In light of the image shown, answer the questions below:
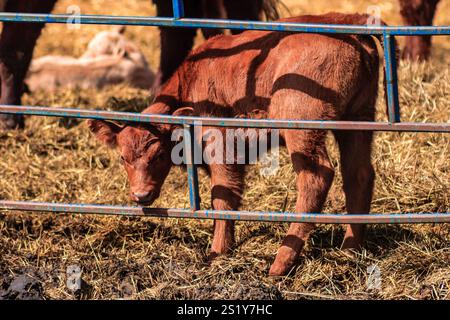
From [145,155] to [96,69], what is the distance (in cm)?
417

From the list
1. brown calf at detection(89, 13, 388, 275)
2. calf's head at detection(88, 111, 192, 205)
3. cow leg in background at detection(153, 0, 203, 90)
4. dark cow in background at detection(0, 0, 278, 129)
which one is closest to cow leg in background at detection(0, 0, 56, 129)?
dark cow in background at detection(0, 0, 278, 129)

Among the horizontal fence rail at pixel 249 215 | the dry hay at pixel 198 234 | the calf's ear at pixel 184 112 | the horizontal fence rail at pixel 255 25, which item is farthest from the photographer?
the calf's ear at pixel 184 112

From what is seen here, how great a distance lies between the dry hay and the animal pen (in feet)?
1.15

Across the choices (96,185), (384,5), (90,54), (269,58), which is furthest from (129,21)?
(384,5)

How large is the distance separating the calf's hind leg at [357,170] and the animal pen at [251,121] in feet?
2.18

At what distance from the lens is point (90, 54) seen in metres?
9.64

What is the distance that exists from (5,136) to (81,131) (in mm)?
626

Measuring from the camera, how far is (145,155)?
5.23 meters

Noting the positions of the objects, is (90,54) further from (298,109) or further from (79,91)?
(298,109)

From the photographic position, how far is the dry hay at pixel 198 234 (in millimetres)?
4832

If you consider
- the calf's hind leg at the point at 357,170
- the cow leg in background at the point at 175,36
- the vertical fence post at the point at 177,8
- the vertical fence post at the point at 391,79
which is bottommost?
the calf's hind leg at the point at 357,170

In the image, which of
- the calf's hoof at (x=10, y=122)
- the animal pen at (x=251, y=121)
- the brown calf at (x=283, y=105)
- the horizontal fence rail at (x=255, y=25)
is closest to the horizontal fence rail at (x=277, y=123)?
the animal pen at (x=251, y=121)

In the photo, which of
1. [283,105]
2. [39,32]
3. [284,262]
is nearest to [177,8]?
[283,105]

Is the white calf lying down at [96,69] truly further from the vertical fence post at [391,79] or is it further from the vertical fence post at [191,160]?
the vertical fence post at [391,79]
